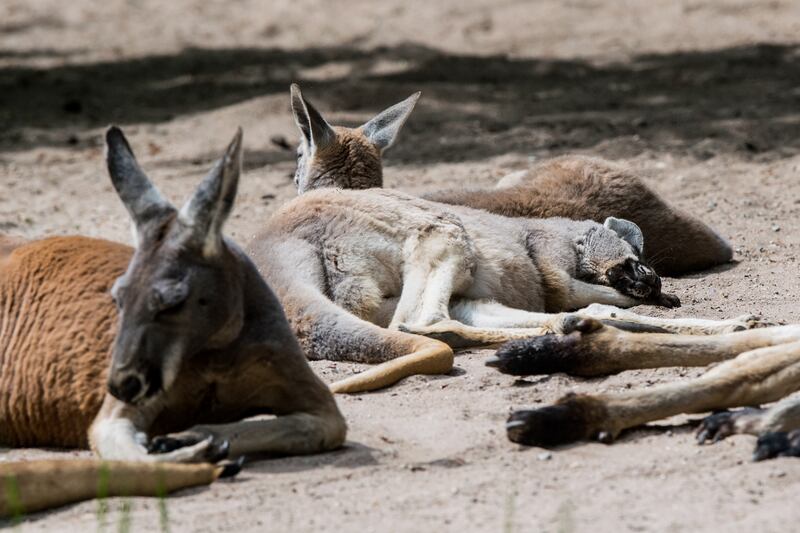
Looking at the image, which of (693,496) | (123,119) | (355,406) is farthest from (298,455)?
(123,119)

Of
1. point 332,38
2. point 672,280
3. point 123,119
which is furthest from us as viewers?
point 332,38

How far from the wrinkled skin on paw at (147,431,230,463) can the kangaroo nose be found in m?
0.17

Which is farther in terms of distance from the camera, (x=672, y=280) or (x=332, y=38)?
(x=332, y=38)

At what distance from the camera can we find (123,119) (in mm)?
12258

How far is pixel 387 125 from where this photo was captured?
26.1 ft

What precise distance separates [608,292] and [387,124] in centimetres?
173

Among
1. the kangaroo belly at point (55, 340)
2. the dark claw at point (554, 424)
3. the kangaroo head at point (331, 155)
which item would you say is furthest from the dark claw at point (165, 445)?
the kangaroo head at point (331, 155)

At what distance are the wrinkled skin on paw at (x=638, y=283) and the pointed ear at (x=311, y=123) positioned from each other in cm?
166

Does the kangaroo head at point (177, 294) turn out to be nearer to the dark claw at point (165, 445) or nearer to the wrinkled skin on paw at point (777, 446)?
the dark claw at point (165, 445)

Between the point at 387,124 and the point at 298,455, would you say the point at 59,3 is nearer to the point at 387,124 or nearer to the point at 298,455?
the point at 387,124

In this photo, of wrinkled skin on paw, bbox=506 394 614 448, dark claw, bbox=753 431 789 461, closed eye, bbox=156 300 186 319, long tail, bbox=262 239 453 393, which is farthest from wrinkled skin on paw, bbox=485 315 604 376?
closed eye, bbox=156 300 186 319

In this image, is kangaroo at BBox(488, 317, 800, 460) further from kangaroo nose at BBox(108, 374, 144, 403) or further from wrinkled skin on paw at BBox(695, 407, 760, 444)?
kangaroo nose at BBox(108, 374, 144, 403)

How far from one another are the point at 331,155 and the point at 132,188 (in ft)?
10.2

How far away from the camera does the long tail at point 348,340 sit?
5.43m
